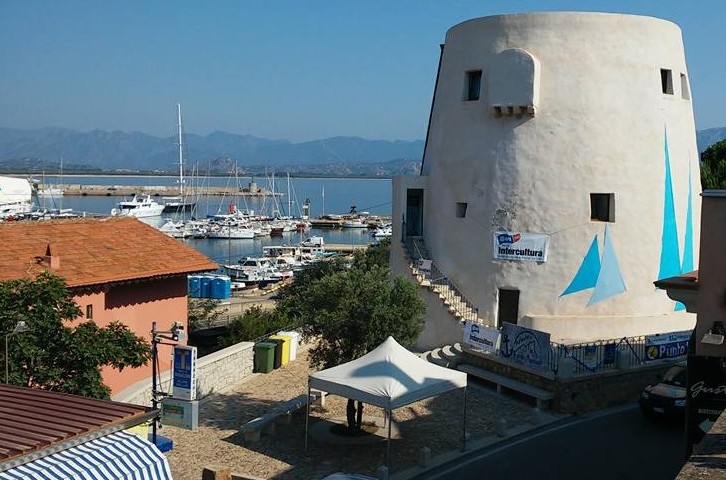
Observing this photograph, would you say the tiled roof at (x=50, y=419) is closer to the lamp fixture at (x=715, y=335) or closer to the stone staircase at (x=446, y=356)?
the lamp fixture at (x=715, y=335)

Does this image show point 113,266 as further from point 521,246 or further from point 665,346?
point 665,346

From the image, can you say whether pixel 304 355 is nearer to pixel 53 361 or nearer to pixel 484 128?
pixel 484 128

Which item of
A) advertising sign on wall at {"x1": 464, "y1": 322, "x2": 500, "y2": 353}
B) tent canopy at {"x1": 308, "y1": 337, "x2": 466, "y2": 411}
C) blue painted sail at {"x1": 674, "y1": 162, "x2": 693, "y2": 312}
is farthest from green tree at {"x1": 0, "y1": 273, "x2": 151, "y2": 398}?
blue painted sail at {"x1": 674, "y1": 162, "x2": 693, "y2": 312}

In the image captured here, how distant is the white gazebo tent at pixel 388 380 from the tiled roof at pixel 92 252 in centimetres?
743

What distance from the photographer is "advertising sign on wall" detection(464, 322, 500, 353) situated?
22688 mm

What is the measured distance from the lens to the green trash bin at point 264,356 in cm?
2423

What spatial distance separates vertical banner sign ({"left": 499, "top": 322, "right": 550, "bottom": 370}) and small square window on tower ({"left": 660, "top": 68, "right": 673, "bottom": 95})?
10.4m

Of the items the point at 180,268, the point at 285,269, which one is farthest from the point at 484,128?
the point at 285,269

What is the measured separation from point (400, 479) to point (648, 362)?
9.51m

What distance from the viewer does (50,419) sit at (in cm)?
1020

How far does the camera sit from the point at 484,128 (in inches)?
1048

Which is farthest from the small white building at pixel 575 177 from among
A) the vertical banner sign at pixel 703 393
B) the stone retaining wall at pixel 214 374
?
the vertical banner sign at pixel 703 393

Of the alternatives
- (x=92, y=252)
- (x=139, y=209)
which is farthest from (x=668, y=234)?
(x=139, y=209)

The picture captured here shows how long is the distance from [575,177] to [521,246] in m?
2.73
